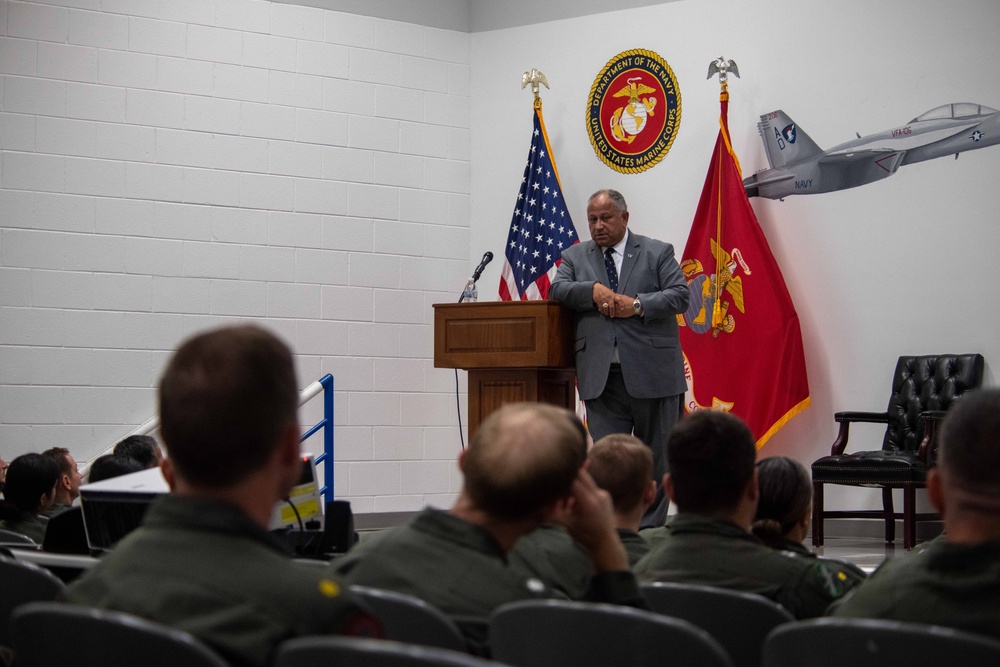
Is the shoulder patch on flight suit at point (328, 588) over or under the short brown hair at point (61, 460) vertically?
over

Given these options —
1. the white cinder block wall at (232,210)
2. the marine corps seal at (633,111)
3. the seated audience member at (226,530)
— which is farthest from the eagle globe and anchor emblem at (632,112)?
the seated audience member at (226,530)

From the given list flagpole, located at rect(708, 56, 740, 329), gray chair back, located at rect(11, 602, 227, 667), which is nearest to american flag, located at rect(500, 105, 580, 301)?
flagpole, located at rect(708, 56, 740, 329)

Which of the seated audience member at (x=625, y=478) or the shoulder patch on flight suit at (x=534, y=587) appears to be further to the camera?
the seated audience member at (x=625, y=478)

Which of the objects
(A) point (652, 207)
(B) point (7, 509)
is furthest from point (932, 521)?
(B) point (7, 509)

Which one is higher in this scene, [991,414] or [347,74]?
[347,74]

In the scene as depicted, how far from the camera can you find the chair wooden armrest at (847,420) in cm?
525

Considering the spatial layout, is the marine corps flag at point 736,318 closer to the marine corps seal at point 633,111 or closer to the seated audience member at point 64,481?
the marine corps seal at point 633,111

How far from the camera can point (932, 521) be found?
5.25 metres

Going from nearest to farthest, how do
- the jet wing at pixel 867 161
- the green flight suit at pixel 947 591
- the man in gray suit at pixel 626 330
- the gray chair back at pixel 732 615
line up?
the green flight suit at pixel 947 591
the gray chair back at pixel 732 615
the man in gray suit at pixel 626 330
the jet wing at pixel 867 161

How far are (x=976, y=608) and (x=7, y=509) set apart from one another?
9.57 ft

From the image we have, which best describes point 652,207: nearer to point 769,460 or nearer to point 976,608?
point 769,460

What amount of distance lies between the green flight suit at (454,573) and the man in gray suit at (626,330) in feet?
9.71

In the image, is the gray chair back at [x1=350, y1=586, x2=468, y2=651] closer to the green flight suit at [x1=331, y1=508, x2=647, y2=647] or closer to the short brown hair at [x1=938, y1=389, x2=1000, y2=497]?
the green flight suit at [x1=331, y1=508, x2=647, y2=647]

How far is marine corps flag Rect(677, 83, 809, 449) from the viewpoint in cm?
569
